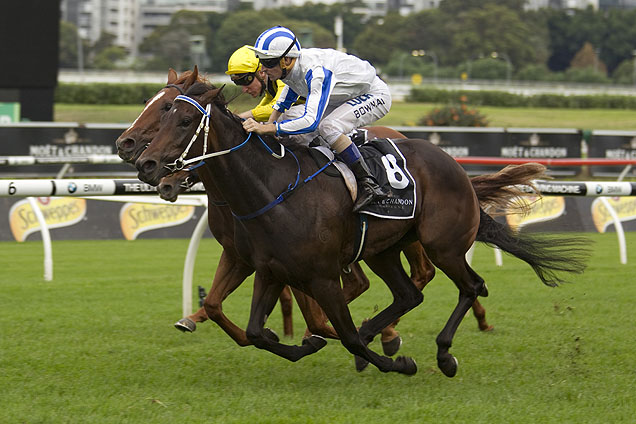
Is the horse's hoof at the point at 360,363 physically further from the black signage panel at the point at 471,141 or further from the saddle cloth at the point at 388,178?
the black signage panel at the point at 471,141

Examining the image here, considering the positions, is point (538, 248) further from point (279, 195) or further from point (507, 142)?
point (507, 142)

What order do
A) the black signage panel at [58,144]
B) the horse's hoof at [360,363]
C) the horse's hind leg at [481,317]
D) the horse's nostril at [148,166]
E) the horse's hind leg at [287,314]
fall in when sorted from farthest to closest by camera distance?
1. the black signage panel at [58,144]
2. the horse's hind leg at [481,317]
3. the horse's hind leg at [287,314]
4. the horse's hoof at [360,363]
5. the horse's nostril at [148,166]

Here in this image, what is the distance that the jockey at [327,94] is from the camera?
4.43 meters

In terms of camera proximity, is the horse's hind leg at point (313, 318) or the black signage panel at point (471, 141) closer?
the horse's hind leg at point (313, 318)

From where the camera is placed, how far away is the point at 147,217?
1109 cm

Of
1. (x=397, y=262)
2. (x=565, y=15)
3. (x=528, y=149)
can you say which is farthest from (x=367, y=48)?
(x=397, y=262)

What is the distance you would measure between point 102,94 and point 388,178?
141ft

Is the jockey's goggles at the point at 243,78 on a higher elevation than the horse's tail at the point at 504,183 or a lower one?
higher

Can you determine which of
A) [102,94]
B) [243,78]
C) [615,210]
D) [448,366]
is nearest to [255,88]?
[243,78]

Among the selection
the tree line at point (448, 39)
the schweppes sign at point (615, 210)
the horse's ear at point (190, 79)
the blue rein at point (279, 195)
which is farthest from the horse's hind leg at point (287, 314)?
the tree line at point (448, 39)

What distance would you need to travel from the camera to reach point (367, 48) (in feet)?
307

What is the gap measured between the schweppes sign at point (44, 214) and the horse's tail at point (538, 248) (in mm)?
6271

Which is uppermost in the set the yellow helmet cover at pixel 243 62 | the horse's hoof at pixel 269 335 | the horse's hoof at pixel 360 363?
the yellow helmet cover at pixel 243 62

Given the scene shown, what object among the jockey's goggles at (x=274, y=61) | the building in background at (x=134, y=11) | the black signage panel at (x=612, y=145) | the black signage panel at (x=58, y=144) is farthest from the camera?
the building in background at (x=134, y=11)
